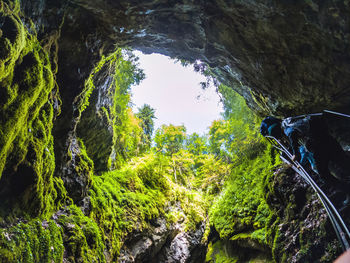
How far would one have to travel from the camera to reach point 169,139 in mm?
13812

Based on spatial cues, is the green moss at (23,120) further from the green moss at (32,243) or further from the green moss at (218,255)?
the green moss at (218,255)

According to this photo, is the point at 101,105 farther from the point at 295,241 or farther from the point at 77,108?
the point at 295,241

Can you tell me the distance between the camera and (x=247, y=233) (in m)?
8.16

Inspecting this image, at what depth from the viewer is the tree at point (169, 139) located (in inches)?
522

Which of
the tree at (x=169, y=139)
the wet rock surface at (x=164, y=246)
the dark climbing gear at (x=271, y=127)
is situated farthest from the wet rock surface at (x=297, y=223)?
the tree at (x=169, y=139)

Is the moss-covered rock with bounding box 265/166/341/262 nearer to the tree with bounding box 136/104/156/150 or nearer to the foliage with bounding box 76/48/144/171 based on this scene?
the foliage with bounding box 76/48/144/171

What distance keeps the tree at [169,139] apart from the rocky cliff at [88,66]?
20.3ft

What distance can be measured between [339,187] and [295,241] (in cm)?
167

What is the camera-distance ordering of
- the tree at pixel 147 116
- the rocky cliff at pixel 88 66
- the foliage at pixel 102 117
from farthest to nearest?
the tree at pixel 147 116 → the foliage at pixel 102 117 → the rocky cliff at pixel 88 66

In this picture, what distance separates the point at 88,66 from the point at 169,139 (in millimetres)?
8354

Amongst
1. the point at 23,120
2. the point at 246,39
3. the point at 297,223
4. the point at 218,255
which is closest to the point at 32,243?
the point at 23,120

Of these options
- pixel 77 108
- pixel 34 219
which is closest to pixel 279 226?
pixel 34 219

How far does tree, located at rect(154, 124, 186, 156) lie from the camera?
13.2m

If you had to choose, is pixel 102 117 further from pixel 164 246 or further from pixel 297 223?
pixel 297 223
